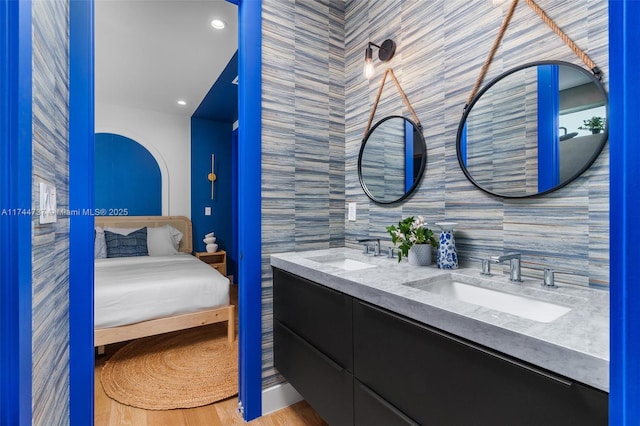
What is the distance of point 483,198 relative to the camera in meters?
1.29

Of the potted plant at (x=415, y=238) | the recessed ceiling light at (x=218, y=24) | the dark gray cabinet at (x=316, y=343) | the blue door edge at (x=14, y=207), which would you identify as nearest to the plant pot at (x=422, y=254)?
the potted plant at (x=415, y=238)

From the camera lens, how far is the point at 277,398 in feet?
5.74

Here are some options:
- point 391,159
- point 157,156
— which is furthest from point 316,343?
point 157,156

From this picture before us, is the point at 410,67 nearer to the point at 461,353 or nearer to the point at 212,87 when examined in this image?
the point at 461,353

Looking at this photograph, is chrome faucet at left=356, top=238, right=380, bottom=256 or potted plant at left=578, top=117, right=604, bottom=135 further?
chrome faucet at left=356, top=238, right=380, bottom=256

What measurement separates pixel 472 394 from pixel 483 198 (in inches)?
31.8

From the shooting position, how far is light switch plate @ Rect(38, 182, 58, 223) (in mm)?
911

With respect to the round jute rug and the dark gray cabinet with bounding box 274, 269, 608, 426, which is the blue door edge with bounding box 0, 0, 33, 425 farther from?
the round jute rug

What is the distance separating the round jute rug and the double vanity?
729 millimetres

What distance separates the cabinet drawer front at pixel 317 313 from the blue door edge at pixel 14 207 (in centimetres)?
94

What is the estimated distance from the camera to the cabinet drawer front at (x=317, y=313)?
1.21 metres

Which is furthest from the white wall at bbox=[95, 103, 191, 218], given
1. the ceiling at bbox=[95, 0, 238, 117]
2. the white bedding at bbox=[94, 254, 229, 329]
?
the white bedding at bbox=[94, 254, 229, 329]

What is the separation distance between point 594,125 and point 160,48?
3.15 m

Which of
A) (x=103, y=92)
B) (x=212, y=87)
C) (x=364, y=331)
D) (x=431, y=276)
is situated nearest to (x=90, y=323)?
(x=364, y=331)
